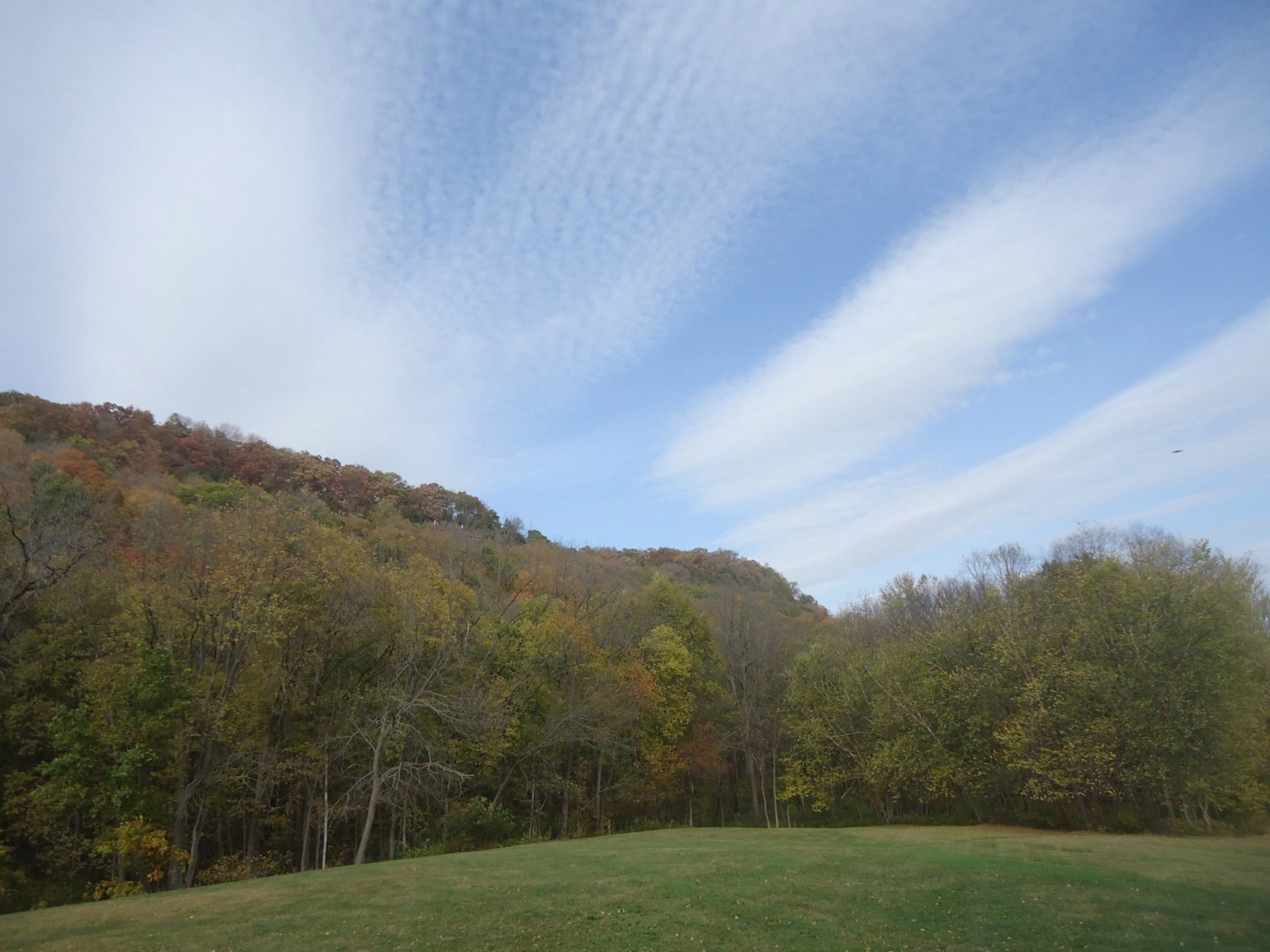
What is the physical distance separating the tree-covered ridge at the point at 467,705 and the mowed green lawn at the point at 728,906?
729cm

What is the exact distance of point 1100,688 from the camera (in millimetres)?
28484

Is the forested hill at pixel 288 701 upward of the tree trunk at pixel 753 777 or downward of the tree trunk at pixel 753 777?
upward

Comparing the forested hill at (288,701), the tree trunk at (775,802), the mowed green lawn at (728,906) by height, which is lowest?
the tree trunk at (775,802)

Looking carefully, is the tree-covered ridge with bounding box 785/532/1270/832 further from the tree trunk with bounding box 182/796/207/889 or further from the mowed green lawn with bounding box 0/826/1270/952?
the tree trunk with bounding box 182/796/207/889

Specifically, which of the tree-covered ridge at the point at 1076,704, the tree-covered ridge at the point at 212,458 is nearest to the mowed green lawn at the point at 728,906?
the tree-covered ridge at the point at 1076,704

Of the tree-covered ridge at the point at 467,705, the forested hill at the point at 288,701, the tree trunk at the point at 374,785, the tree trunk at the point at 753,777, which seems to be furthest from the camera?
the tree trunk at the point at 753,777

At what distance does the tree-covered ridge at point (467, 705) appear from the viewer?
971 inches

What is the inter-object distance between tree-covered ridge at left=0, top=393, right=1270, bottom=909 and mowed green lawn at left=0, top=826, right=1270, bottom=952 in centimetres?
729

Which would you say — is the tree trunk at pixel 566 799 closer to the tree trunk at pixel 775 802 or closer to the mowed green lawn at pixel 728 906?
the tree trunk at pixel 775 802

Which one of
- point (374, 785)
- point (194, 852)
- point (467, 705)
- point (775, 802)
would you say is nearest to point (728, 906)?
point (374, 785)

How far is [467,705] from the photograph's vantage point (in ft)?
99.9

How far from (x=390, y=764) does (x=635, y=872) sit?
57.7ft

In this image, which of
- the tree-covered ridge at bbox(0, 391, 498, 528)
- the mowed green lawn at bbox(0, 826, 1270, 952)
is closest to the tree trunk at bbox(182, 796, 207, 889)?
the mowed green lawn at bbox(0, 826, 1270, 952)

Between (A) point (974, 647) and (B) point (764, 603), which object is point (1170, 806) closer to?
(A) point (974, 647)
